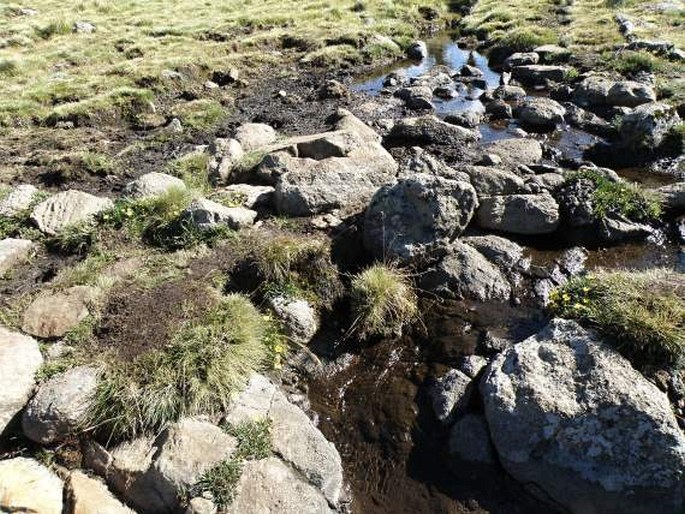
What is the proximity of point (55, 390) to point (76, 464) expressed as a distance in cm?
112

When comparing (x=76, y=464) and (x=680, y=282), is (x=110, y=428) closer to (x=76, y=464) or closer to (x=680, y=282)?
(x=76, y=464)

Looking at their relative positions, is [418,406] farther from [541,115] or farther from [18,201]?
[541,115]

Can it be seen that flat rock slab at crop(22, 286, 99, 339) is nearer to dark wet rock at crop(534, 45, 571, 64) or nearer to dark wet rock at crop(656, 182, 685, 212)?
dark wet rock at crop(656, 182, 685, 212)

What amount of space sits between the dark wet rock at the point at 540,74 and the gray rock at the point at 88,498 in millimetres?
24490

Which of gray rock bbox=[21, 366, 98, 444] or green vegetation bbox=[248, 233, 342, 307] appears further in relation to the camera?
green vegetation bbox=[248, 233, 342, 307]

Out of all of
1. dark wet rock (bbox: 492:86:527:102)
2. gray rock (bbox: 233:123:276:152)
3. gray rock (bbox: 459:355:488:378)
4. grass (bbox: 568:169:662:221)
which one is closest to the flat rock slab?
gray rock (bbox: 459:355:488:378)

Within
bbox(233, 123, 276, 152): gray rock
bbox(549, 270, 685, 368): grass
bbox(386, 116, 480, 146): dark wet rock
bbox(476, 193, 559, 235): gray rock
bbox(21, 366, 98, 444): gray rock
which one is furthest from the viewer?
bbox(386, 116, 480, 146): dark wet rock

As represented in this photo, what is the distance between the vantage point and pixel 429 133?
18984 millimetres

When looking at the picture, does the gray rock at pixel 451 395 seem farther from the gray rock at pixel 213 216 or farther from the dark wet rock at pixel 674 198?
the dark wet rock at pixel 674 198

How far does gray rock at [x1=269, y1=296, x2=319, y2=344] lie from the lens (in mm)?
10445

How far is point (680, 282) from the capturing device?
33.5 feet

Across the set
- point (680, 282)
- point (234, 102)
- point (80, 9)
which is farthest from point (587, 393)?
point (80, 9)

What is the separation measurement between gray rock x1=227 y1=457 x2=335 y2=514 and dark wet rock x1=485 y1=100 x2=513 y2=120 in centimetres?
1768

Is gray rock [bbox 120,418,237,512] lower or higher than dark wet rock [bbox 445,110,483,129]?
higher
